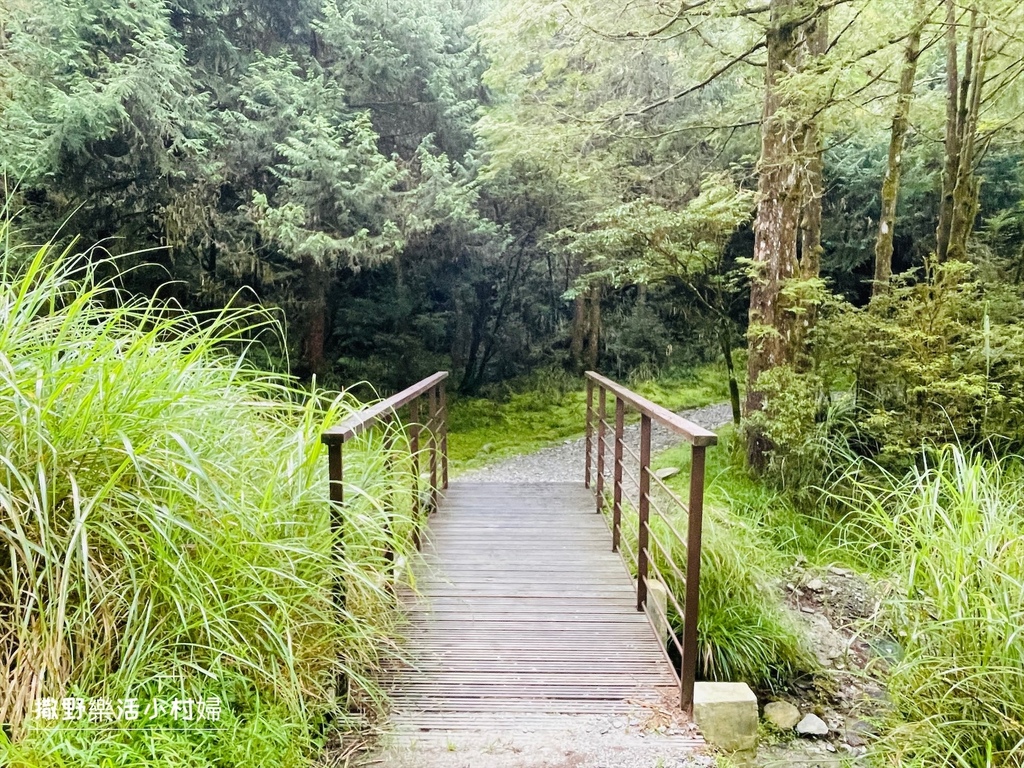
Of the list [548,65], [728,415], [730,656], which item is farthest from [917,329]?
[728,415]

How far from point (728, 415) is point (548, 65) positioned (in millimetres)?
5611

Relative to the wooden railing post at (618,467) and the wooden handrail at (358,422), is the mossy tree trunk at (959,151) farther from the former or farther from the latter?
the wooden handrail at (358,422)

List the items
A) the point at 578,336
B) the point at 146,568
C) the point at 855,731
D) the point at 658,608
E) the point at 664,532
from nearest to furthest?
1. the point at 146,568
2. the point at 658,608
3. the point at 855,731
4. the point at 664,532
5. the point at 578,336

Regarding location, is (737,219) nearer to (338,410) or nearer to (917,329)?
(917,329)

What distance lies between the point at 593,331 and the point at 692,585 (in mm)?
8590

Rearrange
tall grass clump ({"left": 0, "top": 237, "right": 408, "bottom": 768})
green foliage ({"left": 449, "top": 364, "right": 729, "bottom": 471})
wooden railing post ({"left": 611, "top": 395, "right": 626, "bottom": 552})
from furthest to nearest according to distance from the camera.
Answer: green foliage ({"left": 449, "top": 364, "right": 729, "bottom": 471})
wooden railing post ({"left": 611, "top": 395, "right": 626, "bottom": 552})
tall grass clump ({"left": 0, "top": 237, "right": 408, "bottom": 768})

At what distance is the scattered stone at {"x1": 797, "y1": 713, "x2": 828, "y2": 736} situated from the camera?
2.68m

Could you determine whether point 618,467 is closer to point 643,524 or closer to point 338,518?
point 643,524

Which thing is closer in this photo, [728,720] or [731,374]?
[728,720]

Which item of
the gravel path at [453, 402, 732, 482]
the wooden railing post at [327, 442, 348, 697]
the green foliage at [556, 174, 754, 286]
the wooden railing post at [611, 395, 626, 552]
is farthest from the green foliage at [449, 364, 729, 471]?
the wooden railing post at [327, 442, 348, 697]

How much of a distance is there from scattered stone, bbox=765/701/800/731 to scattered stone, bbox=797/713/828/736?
0.03m

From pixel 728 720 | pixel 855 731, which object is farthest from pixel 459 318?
pixel 728 720

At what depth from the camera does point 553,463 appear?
7.48m

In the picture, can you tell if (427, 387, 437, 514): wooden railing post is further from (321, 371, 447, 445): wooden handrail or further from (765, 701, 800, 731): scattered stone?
(765, 701, 800, 731): scattered stone
